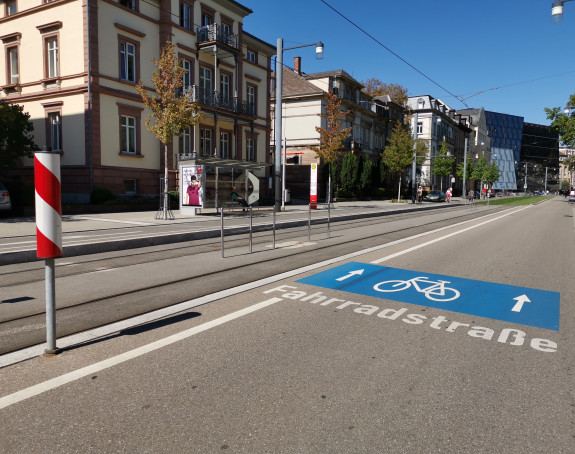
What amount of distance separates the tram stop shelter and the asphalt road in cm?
1417

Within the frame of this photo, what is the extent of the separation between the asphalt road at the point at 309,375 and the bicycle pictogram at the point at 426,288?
0.19 feet

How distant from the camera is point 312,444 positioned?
261 centimetres

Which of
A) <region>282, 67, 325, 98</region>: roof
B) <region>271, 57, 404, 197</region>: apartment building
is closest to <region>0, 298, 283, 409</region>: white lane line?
<region>271, 57, 404, 197</region>: apartment building

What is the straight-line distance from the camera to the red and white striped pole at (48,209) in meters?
3.58

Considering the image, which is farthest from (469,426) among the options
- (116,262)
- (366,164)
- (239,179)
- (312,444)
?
(366,164)

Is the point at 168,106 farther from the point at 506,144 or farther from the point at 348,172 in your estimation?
the point at 506,144

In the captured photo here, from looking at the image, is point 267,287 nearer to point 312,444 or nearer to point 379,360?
point 379,360

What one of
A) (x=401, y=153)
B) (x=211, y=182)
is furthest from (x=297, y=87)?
(x=211, y=182)

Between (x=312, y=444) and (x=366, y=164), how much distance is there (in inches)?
1773

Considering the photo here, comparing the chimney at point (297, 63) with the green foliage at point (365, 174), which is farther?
the chimney at point (297, 63)

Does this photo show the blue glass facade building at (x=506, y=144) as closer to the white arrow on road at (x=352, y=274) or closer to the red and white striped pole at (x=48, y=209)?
the white arrow on road at (x=352, y=274)

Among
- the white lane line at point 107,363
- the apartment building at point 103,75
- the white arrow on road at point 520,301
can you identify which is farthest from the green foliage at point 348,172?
the white lane line at point 107,363

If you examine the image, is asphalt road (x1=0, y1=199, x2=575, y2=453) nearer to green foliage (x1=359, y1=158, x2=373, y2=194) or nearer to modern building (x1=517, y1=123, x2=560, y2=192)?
green foliage (x1=359, y1=158, x2=373, y2=194)

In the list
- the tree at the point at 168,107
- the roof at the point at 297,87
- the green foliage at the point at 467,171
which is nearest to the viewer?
the tree at the point at 168,107
